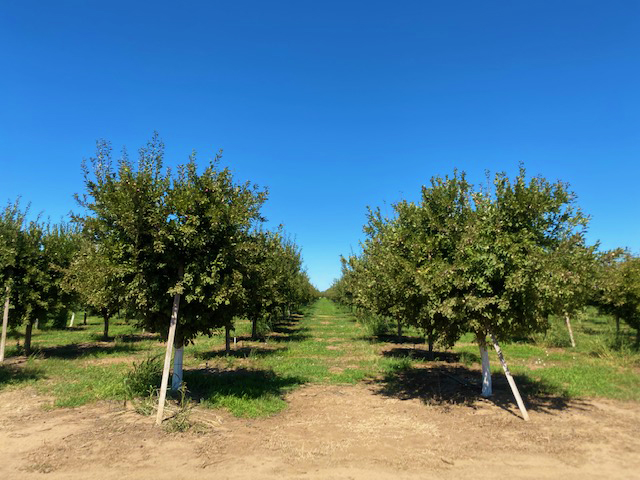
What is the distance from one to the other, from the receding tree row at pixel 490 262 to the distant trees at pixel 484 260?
0.9 inches

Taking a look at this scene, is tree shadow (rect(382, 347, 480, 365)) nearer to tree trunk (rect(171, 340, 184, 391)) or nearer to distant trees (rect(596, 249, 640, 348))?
distant trees (rect(596, 249, 640, 348))

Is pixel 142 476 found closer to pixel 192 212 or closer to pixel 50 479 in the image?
pixel 50 479

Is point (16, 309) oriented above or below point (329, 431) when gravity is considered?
above

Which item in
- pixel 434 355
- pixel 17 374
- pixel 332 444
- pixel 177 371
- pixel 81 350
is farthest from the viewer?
pixel 81 350

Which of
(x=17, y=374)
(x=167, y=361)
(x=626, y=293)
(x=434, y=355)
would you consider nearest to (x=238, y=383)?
(x=167, y=361)

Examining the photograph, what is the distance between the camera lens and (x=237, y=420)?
8.27 m

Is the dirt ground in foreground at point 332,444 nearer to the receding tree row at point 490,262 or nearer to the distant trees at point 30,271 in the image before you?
the receding tree row at point 490,262

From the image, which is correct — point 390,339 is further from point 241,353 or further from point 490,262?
point 490,262

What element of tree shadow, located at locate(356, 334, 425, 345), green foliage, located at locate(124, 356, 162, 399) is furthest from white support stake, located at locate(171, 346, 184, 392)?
tree shadow, located at locate(356, 334, 425, 345)

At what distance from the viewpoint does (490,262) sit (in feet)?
25.3

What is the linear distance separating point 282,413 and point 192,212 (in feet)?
17.2

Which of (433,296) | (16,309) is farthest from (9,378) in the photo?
(433,296)

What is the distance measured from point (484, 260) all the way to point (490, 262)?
0.13m

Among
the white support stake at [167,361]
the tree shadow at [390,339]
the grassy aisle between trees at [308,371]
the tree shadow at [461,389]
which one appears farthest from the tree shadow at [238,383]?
the tree shadow at [390,339]
